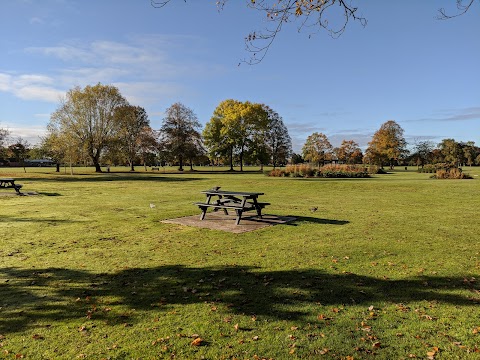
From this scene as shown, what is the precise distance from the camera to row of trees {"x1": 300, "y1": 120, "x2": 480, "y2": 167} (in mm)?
77062

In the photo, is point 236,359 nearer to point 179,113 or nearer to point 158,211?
point 158,211

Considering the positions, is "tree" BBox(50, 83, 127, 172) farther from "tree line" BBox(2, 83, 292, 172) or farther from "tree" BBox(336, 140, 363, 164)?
"tree" BBox(336, 140, 363, 164)

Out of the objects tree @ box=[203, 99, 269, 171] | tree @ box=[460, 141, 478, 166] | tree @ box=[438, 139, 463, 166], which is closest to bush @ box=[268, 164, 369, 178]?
tree @ box=[203, 99, 269, 171]

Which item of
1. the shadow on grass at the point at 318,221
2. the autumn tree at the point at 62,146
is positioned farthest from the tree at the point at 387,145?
the shadow on grass at the point at 318,221

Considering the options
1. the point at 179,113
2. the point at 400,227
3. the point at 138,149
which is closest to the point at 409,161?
the point at 179,113

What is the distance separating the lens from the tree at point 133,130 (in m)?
59.9

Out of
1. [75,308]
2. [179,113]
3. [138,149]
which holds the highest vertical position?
[179,113]

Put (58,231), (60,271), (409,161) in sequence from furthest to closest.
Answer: (409,161), (58,231), (60,271)

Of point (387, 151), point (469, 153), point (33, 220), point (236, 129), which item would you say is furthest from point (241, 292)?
point (469, 153)

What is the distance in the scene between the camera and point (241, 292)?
5.08 metres

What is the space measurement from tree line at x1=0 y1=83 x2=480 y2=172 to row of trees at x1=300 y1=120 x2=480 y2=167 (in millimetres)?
203

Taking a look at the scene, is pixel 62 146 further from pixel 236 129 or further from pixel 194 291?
pixel 194 291

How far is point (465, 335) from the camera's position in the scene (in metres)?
3.82

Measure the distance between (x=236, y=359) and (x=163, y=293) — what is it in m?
2.01
